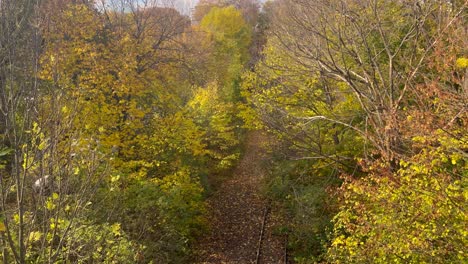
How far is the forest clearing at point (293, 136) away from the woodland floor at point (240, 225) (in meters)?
0.08

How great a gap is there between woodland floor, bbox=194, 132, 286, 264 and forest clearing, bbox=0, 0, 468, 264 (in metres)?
0.08

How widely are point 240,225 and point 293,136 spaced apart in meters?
5.13

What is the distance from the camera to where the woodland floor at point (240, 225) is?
12.5 metres

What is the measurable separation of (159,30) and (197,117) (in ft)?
18.0

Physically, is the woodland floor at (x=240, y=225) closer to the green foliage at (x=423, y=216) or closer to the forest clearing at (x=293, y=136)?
the forest clearing at (x=293, y=136)

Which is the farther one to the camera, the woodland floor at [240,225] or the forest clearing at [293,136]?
the woodland floor at [240,225]

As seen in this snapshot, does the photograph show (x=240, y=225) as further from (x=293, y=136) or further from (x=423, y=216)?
(x=423, y=216)

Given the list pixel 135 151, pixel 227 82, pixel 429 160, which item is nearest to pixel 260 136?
pixel 227 82

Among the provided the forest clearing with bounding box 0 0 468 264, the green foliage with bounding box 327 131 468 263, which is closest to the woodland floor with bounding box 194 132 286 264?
the forest clearing with bounding box 0 0 468 264

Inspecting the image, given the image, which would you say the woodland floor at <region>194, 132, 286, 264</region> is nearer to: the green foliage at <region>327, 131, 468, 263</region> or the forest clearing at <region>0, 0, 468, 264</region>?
the forest clearing at <region>0, 0, 468, 264</region>

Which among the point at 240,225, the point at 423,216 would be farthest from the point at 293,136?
the point at 423,216

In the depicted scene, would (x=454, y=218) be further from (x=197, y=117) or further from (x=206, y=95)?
(x=206, y=95)

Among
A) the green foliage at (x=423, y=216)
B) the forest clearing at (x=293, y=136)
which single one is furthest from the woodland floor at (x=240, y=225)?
the green foliage at (x=423, y=216)

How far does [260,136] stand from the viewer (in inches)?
1103
